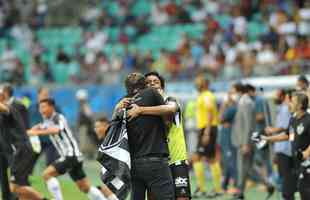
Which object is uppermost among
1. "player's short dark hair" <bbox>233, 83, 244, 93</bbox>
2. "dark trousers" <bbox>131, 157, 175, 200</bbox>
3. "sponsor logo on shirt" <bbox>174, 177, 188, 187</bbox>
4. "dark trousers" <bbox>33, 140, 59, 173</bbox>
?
"player's short dark hair" <bbox>233, 83, 244, 93</bbox>

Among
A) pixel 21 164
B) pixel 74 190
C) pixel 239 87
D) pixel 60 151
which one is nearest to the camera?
pixel 21 164

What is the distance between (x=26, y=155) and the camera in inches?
632

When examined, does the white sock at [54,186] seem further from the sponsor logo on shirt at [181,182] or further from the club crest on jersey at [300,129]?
the club crest on jersey at [300,129]

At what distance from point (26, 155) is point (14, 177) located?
18.3 inches

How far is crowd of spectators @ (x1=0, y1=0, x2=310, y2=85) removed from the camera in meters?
25.8

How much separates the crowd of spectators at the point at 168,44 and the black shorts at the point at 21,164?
28.1 feet

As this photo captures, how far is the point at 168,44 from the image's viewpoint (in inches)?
1200

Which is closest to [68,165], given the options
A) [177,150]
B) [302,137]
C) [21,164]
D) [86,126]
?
[21,164]

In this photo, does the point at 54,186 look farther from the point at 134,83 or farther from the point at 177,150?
the point at 134,83

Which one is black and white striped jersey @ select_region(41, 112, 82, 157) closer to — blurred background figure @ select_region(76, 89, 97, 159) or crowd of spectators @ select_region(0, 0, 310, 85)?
crowd of spectators @ select_region(0, 0, 310, 85)

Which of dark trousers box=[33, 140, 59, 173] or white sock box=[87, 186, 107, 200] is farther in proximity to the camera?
dark trousers box=[33, 140, 59, 173]

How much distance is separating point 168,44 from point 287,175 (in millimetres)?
14660

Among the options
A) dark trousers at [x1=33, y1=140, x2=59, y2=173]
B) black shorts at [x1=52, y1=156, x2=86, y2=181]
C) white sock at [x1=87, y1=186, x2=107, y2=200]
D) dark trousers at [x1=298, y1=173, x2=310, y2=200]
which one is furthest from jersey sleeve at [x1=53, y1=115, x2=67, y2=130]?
dark trousers at [x1=298, y1=173, x2=310, y2=200]

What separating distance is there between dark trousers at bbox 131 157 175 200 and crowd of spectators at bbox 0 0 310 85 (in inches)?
441
